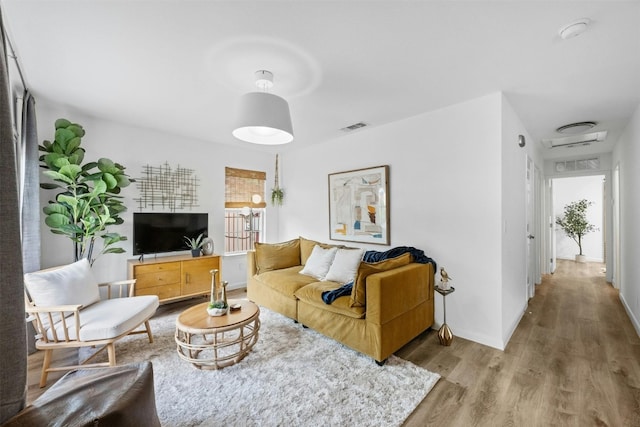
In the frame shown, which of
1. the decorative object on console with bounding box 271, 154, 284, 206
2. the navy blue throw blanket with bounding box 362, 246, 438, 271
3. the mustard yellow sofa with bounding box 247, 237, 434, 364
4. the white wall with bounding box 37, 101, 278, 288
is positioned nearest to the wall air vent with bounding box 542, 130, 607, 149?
the navy blue throw blanket with bounding box 362, 246, 438, 271

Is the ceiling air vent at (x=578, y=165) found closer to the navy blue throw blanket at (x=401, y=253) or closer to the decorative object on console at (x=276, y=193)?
the navy blue throw blanket at (x=401, y=253)

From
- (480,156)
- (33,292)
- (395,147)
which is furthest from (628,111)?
(33,292)

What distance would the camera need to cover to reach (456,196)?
9.37ft

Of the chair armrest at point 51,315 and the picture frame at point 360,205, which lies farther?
the picture frame at point 360,205

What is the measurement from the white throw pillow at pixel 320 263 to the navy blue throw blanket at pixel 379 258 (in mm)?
426

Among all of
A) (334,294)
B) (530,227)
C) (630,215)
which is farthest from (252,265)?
(630,215)

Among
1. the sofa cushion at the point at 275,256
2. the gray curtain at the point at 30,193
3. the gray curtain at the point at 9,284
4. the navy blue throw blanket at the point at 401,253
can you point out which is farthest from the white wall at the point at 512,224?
the gray curtain at the point at 30,193

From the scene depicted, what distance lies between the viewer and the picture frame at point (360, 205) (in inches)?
137

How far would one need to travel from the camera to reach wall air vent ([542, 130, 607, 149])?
3821 millimetres

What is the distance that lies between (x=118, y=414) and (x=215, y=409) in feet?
3.19

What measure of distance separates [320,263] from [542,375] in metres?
2.27

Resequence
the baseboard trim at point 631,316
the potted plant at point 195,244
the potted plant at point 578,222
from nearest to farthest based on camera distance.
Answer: the baseboard trim at point 631,316 → the potted plant at point 195,244 → the potted plant at point 578,222

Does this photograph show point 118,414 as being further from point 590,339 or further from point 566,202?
point 566,202

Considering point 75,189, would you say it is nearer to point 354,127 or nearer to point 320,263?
point 320,263
